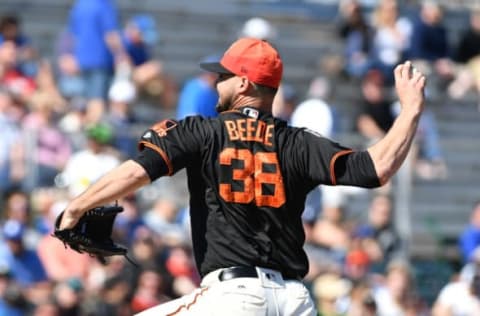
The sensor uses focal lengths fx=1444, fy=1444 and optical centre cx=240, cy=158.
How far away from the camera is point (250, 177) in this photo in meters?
6.68

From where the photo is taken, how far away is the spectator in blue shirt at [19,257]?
11.6 m

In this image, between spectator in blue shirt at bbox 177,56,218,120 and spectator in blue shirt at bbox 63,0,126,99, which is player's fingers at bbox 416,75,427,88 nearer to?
spectator in blue shirt at bbox 177,56,218,120

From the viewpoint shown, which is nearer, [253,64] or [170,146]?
[170,146]

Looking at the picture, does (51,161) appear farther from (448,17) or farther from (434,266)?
(448,17)

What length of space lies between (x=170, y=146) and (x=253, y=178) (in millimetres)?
430

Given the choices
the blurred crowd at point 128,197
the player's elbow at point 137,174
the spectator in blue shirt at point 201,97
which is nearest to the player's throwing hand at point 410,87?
the player's elbow at point 137,174

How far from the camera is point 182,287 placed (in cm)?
1191

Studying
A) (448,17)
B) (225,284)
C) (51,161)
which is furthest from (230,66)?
(448,17)

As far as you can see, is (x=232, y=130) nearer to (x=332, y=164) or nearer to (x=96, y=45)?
(x=332, y=164)

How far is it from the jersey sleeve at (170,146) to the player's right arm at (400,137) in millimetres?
805

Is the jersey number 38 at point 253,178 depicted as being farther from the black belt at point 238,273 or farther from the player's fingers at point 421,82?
the player's fingers at point 421,82

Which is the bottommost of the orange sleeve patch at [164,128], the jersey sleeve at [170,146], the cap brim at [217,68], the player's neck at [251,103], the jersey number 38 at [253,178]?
the jersey number 38 at [253,178]

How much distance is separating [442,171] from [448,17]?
462cm

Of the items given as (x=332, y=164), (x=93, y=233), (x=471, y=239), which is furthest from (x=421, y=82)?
(x=471, y=239)
